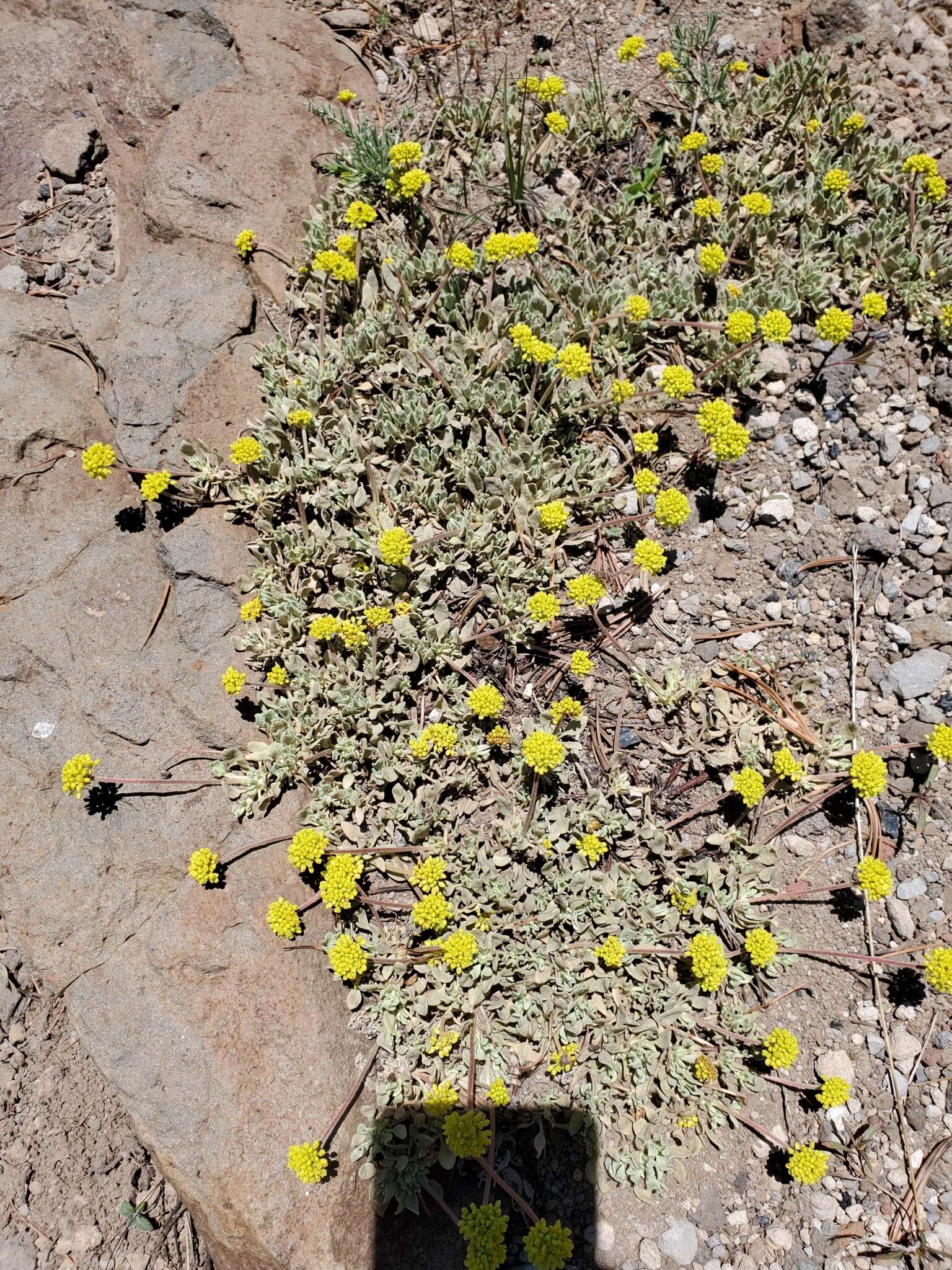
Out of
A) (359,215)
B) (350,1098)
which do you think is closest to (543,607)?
(350,1098)

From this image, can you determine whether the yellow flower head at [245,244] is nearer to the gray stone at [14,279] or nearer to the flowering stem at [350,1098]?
the gray stone at [14,279]

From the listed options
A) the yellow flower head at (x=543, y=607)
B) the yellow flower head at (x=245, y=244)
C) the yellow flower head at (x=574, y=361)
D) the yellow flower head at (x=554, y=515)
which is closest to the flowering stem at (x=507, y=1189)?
the yellow flower head at (x=543, y=607)

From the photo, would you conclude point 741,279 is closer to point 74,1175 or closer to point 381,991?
point 381,991

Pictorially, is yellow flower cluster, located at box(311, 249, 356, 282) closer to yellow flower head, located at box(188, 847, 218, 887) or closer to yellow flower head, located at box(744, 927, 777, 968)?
yellow flower head, located at box(188, 847, 218, 887)

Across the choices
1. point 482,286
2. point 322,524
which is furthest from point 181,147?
point 322,524

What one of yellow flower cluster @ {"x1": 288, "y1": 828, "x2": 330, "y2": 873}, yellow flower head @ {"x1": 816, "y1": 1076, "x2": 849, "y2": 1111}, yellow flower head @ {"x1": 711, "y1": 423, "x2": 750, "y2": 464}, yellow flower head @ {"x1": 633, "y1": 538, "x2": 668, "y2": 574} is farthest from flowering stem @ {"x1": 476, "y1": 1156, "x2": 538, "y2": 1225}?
yellow flower head @ {"x1": 711, "y1": 423, "x2": 750, "y2": 464}
